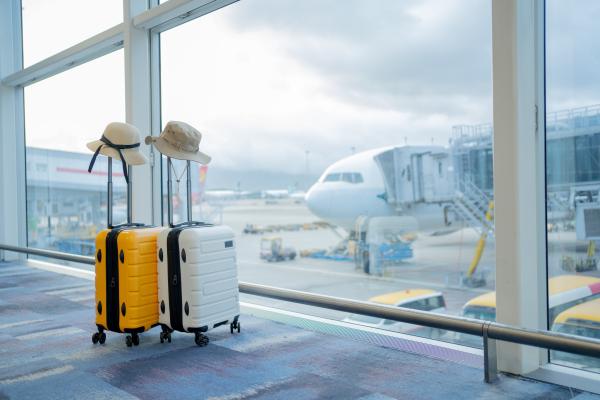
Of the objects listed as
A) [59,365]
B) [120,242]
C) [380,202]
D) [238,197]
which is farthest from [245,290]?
[380,202]

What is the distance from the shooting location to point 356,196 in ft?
31.9

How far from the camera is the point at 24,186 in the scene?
5.41 meters

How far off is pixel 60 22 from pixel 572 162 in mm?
4614

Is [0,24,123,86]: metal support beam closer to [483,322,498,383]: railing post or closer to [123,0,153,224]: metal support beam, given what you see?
[123,0,153,224]: metal support beam

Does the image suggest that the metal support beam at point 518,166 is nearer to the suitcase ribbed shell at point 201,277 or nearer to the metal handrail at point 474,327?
the metal handrail at point 474,327

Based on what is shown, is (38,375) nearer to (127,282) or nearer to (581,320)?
(127,282)

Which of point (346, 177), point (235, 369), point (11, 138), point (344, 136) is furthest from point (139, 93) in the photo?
point (346, 177)

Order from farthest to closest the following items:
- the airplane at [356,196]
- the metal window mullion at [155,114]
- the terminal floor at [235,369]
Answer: the airplane at [356,196]
the metal window mullion at [155,114]
the terminal floor at [235,369]

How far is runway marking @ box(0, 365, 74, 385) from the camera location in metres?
1.77

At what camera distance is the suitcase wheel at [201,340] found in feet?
7.07

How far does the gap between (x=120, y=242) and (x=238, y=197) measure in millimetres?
2171

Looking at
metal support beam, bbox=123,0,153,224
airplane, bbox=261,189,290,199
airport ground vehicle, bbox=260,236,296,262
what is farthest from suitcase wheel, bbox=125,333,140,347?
airport ground vehicle, bbox=260,236,296,262

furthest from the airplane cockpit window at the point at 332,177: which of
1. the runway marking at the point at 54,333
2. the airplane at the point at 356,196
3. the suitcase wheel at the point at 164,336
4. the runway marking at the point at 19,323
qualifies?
the suitcase wheel at the point at 164,336

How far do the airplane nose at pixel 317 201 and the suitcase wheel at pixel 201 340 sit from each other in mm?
7952
